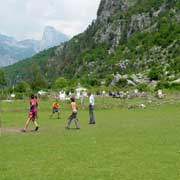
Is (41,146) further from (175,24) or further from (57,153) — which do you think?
(175,24)

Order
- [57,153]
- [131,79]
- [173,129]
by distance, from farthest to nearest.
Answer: [131,79], [173,129], [57,153]

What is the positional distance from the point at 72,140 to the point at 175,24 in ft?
573

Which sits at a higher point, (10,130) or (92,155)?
(10,130)

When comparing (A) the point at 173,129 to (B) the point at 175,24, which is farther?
(B) the point at 175,24

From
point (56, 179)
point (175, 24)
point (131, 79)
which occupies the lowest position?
point (56, 179)

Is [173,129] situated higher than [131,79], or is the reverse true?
[131,79]

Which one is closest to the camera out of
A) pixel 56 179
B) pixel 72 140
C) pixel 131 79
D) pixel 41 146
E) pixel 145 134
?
pixel 56 179

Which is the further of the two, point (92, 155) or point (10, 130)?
point (10, 130)

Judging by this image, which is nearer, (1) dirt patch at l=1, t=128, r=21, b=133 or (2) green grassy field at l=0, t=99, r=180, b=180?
(2) green grassy field at l=0, t=99, r=180, b=180

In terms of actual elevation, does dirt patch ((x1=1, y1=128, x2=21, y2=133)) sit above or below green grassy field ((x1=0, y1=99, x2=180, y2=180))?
above

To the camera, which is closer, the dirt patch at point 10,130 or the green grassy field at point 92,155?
the green grassy field at point 92,155

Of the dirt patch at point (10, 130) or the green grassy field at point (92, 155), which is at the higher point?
the dirt patch at point (10, 130)

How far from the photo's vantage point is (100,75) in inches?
7864

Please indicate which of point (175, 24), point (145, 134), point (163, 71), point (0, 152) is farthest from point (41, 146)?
point (175, 24)
